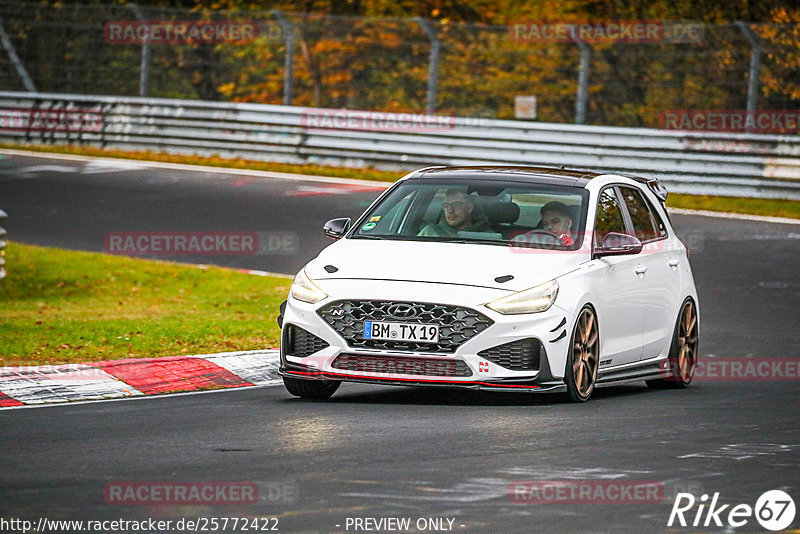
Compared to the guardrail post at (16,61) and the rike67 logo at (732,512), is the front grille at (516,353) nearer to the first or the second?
the rike67 logo at (732,512)

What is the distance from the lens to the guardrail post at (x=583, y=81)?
2673cm

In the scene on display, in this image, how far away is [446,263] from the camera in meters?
10.2

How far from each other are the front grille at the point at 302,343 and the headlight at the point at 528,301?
3.71 feet

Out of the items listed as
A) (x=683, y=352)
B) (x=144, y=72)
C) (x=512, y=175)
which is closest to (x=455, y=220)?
(x=512, y=175)

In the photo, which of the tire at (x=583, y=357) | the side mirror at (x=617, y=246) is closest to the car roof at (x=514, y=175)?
the side mirror at (x=617, y=246)

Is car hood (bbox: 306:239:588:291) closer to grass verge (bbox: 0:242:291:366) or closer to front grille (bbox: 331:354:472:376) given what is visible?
front grille (bbox: 331:354:472:376)

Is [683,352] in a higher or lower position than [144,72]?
lower

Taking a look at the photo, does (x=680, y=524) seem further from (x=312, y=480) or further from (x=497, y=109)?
(x=497, y=109)

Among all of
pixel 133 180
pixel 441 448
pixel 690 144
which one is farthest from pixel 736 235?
pixel 441 448

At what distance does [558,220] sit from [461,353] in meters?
1.60

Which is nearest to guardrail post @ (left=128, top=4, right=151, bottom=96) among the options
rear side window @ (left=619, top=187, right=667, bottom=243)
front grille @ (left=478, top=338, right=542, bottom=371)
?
rear side window @ (left=619, top=187, right=667, bottom=243)

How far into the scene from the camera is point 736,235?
72.3ft

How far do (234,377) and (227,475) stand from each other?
4.24m

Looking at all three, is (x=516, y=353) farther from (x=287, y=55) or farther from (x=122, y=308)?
(x=287, y=55)
